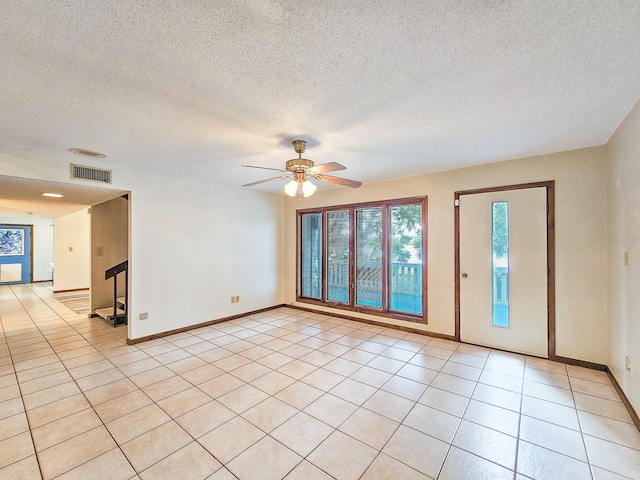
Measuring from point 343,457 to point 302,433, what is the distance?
359mm

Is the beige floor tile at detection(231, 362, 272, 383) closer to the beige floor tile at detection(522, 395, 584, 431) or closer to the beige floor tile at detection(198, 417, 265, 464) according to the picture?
the beige floor tile at detection(198, 417, 265, 464)

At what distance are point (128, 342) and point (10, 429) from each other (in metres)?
1.76

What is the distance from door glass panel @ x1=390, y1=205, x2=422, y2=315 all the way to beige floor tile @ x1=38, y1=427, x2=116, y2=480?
3828 millimetres

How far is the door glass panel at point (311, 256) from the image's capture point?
567cm

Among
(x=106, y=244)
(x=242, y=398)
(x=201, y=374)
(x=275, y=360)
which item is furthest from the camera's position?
(x=106, y=244)

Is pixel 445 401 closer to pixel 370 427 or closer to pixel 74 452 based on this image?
pixel 370 427

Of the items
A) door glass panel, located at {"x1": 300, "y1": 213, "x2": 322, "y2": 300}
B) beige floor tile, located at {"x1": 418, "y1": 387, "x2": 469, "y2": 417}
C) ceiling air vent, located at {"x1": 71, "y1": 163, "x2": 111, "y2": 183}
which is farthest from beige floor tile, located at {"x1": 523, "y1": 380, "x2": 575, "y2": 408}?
ceiling air vent, located at {"x1": 71, "y1": 163, "x2": 111, "y2": 183}

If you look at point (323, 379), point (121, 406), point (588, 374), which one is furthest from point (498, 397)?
point (121, 406)

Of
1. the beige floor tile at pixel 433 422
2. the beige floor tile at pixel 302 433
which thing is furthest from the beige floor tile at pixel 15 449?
the beige floor tile at pixel 433 422

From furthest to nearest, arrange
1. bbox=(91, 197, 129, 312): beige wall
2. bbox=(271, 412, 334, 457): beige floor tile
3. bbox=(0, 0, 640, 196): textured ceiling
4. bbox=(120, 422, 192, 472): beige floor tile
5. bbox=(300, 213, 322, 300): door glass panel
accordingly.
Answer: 1. bbox=(300, 213, 322, 300): door glass panel
2. bbox=(91, 197, 129, 312): beige wall
3. bbox=(271, 412, 334, 457): beige floor tile
4. bbox=(120, 422, 192, 472): beige floor tile
5. bbox=(0, 0, 640, 196): textured ceiling

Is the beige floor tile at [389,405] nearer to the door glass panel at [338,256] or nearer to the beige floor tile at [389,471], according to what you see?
the beige floor tile at [389,471]

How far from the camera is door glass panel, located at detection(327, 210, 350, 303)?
5.25 m

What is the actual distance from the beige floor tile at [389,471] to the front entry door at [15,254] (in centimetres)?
1251

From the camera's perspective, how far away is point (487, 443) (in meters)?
1.94
